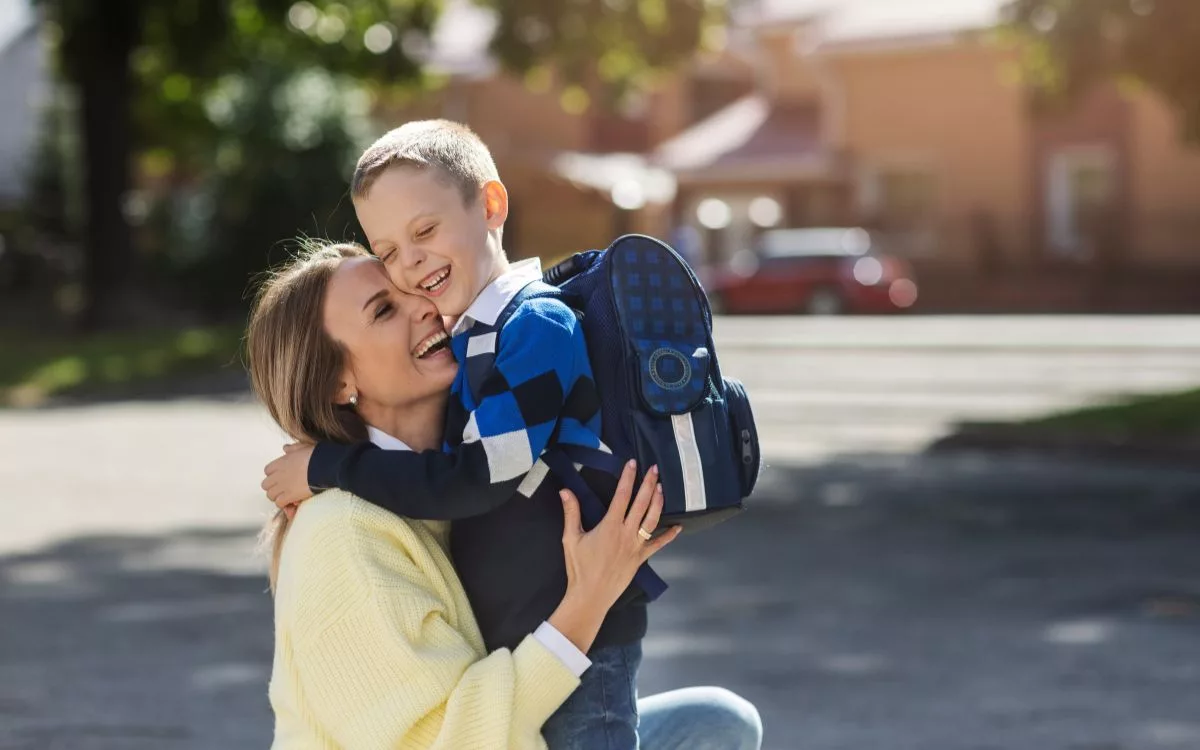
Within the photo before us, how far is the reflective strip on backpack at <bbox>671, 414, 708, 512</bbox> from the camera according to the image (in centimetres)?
263

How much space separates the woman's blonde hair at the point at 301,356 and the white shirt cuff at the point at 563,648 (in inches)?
16.7

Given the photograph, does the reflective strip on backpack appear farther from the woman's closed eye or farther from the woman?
the woman's closed eye

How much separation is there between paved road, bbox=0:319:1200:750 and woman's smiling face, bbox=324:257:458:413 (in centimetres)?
315

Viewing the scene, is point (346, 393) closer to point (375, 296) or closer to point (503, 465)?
point (375, 296)

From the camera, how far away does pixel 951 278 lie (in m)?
36.9

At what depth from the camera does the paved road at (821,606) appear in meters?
5.93

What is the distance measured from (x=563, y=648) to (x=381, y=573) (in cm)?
29

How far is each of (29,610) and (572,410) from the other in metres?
6.08

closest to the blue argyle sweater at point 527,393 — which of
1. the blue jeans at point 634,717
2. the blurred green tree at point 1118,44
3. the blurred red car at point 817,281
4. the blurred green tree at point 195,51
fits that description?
the blue jeans at point 634,717

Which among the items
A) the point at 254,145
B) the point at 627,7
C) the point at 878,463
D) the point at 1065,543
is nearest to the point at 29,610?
the point at 1065,543

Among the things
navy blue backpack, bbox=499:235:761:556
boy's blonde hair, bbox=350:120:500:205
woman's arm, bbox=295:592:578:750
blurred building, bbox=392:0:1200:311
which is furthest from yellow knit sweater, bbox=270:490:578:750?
blurred building, bbox=392:0:1200:311

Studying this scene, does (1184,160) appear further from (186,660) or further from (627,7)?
(186,660)

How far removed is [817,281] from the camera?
34031 millimetres

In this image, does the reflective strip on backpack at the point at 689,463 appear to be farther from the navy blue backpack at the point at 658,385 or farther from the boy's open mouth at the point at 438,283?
the boy's open mouth at the point at 438,283
